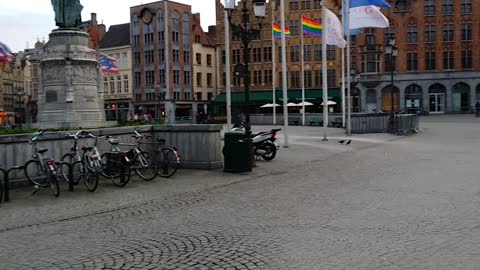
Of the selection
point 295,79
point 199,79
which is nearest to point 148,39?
point 199,79

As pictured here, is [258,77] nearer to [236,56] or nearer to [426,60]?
[236,56]

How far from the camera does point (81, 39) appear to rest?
57.5 feet

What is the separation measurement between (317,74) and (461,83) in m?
17.8

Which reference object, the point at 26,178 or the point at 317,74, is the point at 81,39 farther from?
the point at 317,74

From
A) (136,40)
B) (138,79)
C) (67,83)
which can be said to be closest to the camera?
(67,83)

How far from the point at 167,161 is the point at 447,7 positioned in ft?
198

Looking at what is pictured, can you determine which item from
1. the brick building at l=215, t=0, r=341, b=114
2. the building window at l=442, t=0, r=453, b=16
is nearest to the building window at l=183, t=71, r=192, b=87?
the brick building at l=215, t=0, r=341, b=114

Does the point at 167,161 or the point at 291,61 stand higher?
the point at 291,61

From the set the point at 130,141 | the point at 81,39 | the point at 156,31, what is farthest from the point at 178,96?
the point at 130,141

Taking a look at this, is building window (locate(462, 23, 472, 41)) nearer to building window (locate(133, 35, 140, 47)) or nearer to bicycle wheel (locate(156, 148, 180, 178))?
building window (locate(133, 35, 140, 47))

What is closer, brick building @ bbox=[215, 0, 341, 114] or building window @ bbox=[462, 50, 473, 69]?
building window @ bbox=[462, 50, 473, 69]

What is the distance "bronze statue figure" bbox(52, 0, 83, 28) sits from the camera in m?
17.6

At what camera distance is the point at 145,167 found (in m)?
12.1

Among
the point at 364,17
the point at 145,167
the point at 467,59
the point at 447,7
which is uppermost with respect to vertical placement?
the point at 447,7
